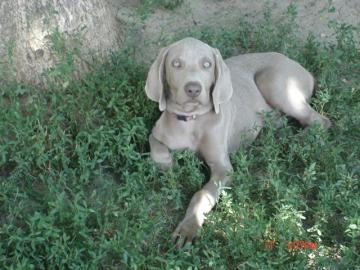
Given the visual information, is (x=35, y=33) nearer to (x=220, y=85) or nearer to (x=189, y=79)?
(x=189, y=79)

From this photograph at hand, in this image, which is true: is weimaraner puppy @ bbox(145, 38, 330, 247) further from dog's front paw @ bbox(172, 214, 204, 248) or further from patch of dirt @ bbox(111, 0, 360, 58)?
patch of dirt @ bbox(111, 0, 360, 58)

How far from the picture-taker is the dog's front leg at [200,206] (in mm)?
3881

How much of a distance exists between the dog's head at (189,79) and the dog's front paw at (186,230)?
2.74 ft

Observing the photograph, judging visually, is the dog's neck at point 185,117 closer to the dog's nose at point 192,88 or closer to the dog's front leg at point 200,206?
the dog's nose at point 192,88

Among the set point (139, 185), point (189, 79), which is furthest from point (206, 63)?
point (139, 185)

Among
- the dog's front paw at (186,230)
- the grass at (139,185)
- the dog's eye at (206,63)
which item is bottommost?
the dog's front paw at (186,230)

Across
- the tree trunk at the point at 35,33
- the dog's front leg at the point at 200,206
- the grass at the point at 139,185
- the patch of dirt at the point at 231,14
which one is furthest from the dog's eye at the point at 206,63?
the patch of dirt at the point at 231,14

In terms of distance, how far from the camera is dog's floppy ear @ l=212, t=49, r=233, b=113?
4.38m

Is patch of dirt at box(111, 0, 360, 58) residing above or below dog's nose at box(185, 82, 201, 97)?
below

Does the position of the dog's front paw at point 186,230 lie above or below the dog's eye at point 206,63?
below

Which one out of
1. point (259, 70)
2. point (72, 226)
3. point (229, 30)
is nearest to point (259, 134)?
point (259, 70)
